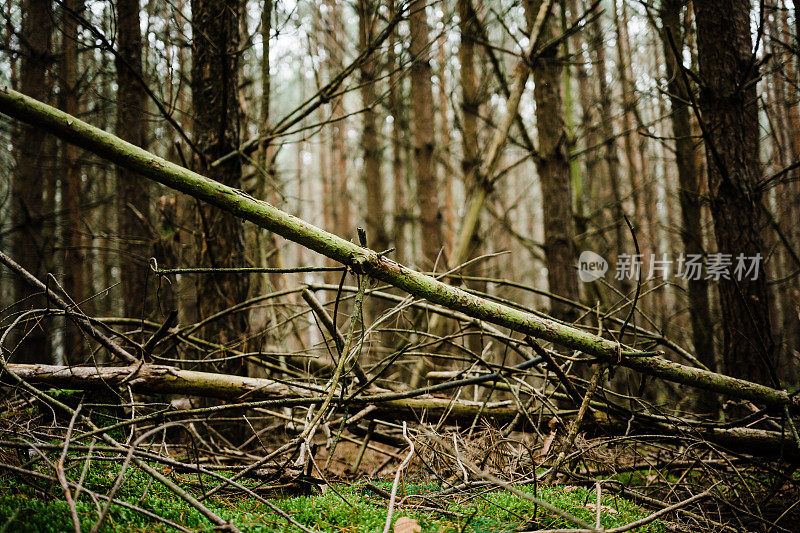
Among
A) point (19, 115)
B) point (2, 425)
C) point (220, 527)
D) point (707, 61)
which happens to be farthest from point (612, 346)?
point (707, 61)

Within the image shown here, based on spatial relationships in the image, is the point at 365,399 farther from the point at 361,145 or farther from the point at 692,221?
the point at 361,145

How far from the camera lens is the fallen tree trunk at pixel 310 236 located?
1.85 m

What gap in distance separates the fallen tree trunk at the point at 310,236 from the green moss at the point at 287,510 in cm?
77

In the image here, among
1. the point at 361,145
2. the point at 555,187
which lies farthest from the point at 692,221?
the point at 361,145

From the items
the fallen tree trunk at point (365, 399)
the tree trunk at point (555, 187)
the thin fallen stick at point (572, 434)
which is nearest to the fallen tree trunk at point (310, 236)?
the thin fallen stick at point (572, 434)

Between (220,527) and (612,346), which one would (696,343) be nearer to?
(612,346)

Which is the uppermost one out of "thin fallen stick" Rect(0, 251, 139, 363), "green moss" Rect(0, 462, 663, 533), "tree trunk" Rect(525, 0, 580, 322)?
"tree trunk" Rect(525, 0, 580, 322)

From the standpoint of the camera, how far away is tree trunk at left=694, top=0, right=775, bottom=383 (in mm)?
4234

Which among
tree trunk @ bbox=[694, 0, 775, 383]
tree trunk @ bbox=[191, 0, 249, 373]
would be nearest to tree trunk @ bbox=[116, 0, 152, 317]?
tree trunk @ bbox=[191, 0, 249, 373]

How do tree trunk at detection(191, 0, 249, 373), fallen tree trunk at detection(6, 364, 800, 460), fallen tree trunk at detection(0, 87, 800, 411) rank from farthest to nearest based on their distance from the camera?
1. tree trunk at detection(191, 0, 249, 373)
2. fallen tree trunk at detection(6, 364, 800, 460)
3. fallen tree trunk at detection(0, 87, 800, 411)

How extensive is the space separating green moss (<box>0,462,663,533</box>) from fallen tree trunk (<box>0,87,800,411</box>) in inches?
30.4

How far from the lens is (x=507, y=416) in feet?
10.5

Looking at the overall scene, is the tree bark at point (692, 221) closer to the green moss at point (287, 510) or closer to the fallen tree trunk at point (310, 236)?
the fallen tree trunk at point (310, 236)

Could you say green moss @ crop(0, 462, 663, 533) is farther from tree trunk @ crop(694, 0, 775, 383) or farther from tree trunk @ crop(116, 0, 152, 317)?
tree trunk @ crop(116, 0, 152, 317)
